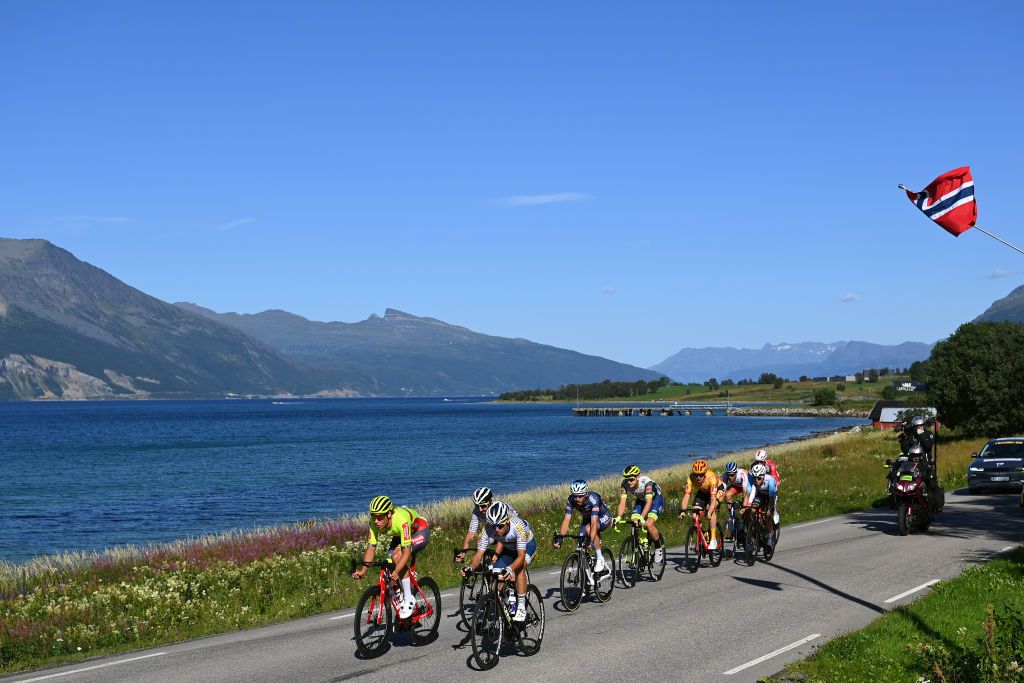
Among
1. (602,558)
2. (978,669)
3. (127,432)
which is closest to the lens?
(978,669)

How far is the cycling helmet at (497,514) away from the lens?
13.3 m

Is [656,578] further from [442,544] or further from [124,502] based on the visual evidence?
[124,502]

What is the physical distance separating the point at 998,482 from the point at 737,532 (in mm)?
19180

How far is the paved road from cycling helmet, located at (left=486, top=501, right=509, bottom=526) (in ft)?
6.16

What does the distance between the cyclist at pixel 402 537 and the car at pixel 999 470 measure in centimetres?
2803

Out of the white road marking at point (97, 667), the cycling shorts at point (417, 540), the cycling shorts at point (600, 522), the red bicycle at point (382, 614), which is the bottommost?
the white road marking at point (97, 667)

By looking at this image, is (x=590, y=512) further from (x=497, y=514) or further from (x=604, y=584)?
(x=497, y=514)

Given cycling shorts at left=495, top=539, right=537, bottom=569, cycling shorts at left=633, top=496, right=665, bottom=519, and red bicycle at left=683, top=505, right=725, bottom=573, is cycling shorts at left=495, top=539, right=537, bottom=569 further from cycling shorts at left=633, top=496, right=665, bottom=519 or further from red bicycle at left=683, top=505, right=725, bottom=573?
red bicycle at left=683, top=505, right=725, bottom=573

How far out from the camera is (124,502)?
54.5 metres

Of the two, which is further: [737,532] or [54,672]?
[737,532]

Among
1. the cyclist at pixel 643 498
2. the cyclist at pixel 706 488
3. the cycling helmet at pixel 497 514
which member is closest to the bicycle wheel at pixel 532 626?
the cycling helmet at pixel 497 514

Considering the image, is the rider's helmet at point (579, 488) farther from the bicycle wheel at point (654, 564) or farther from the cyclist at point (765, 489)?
the cyclist at point (765, 489)

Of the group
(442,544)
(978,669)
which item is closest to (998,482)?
(442,544)

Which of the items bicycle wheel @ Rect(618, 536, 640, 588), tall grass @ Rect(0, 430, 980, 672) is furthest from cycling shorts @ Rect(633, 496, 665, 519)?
tall grass @ Rect(0, 430, 980, 672)
